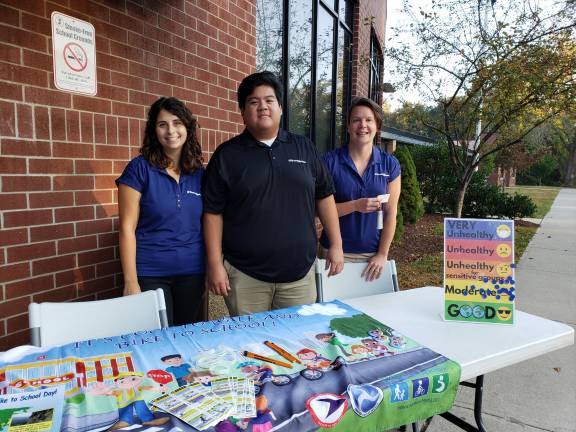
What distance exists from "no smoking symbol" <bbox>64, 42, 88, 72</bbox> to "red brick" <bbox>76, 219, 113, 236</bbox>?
0.91 m

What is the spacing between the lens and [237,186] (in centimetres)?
229

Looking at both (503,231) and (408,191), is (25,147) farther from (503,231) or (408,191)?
(408,191)

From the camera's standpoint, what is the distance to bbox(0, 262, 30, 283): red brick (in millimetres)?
2346

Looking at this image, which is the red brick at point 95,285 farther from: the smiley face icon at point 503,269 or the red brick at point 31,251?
the smiley face icon at point 503,269

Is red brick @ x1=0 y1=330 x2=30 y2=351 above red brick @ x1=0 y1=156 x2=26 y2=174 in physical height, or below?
below

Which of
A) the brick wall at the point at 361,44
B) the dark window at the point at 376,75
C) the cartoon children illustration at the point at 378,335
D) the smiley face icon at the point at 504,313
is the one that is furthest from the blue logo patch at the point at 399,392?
the dark window at the point at 376,75

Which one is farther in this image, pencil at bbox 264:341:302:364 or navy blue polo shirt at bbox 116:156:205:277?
navy blue polo shirt at bbox 116:156:205:277

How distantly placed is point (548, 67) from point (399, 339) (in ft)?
18.0

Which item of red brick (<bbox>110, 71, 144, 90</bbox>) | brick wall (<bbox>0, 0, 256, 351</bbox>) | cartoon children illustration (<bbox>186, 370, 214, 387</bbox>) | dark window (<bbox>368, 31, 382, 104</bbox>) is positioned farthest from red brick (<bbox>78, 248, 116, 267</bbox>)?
dark window (<bbox>368, 31, 382, 104</bbox>)

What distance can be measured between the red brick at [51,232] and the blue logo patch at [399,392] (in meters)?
2.05

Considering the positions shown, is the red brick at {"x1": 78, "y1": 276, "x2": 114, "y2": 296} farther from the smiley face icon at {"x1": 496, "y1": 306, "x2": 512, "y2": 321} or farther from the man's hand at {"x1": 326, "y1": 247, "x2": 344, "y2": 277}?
the smiley face icon at {"x1": 496, "y1": 306, "x2": 512, "y2": 321}

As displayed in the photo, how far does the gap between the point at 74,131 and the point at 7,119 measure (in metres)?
0.39

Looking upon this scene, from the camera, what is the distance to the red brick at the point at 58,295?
8.35ft

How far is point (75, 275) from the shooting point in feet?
9.04
